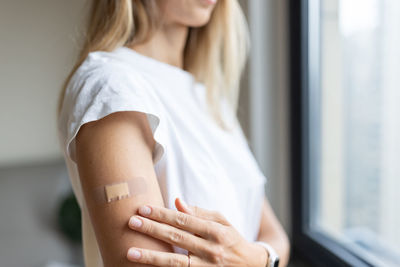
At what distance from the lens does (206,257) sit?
55cm

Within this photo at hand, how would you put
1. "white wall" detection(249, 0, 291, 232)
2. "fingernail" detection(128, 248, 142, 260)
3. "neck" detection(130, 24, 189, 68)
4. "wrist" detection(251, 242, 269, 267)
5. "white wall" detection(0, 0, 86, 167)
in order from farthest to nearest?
"white wall" detection(0, 0, 86, 167) < "white wall" detection(249, 0, 291, 232) < "neck" detection(130, 24, 189, 68) < "wrist" detection(251, 242, 269, 267) < "fingernail" detection(128, 248, 142, 260)

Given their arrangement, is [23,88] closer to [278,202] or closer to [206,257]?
[278,202]

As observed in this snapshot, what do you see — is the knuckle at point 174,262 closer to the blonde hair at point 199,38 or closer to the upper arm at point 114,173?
the upper arm at point 114,173

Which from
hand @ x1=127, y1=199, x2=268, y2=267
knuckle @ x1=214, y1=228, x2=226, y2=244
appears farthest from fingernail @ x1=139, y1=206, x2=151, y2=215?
knuckle @ x1=214, y1=228, x2=226, y2=244

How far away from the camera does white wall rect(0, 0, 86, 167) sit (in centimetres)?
186

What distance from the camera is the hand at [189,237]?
0.52 meters

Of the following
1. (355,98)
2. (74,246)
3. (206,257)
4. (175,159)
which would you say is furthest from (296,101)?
(74,246)

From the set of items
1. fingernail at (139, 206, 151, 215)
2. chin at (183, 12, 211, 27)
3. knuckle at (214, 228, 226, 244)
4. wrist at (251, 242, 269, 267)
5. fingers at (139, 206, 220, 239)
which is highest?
chin at (183, 12, 211, 27)

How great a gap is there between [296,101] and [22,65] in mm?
1466

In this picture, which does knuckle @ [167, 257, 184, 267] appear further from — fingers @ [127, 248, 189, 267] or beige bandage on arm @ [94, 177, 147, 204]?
beige bandage on arm @ [94, 177, 147, 204]

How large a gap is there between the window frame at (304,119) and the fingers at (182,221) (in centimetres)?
66

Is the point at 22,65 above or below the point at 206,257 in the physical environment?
above

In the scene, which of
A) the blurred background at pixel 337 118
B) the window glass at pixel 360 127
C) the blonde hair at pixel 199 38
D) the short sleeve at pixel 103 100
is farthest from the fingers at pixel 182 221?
the window glass at pixel 360 127

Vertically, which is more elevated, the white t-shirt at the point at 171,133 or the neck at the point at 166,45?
the neck at the point at 166,45
